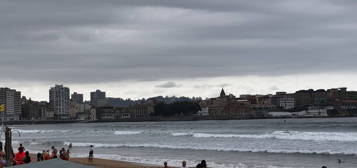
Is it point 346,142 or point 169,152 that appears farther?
point 346,142

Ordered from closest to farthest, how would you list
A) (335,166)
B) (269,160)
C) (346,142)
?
(335,166) < (269,160) < (346,142)

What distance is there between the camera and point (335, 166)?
32938 mm

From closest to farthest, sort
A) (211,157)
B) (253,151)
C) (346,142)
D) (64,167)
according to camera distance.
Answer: (64,167) → (211,157) → (253,151) → (346,142)

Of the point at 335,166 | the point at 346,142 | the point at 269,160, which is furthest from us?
the point at 346,142

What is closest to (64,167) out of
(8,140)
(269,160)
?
(8,140)

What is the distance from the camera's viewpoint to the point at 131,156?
4225 centimetres

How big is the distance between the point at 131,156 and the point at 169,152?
425cm

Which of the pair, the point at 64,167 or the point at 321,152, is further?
the point at 321,152

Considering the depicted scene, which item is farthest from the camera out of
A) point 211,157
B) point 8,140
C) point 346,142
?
point 346,142

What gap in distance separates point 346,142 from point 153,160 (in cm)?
2008

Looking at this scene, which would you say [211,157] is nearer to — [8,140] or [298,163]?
[298,163]

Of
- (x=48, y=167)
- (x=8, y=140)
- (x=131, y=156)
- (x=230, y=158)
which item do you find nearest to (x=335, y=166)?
(x=230, y=158)

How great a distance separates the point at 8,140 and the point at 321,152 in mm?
24859

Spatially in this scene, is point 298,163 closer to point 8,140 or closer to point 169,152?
point 169,152
